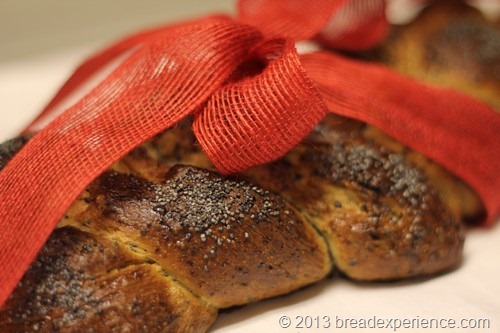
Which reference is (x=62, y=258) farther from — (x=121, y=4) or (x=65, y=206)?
(x=121, y=4)

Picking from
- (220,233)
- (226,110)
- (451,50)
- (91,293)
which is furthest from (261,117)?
(451,50)

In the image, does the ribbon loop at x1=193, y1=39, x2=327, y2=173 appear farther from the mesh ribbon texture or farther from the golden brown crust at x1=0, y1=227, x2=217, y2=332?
the golden brown crust at x1=0, y1=227, x2=217, y2=332

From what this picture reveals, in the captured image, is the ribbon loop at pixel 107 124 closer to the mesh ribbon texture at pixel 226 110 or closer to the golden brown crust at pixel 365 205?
the mesh ribbon texture at pixel 226 110

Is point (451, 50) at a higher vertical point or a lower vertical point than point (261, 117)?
lower

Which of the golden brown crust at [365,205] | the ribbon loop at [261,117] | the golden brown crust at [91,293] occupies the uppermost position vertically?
the ribbon loop at [261,117]

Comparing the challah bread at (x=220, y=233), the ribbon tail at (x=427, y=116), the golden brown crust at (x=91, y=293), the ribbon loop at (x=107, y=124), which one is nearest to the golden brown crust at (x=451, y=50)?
the ribbon tail at (x=427, y=116)

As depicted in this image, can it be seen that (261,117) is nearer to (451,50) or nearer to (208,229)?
(208,229)

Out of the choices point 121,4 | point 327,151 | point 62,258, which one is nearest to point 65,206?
point 62,258
